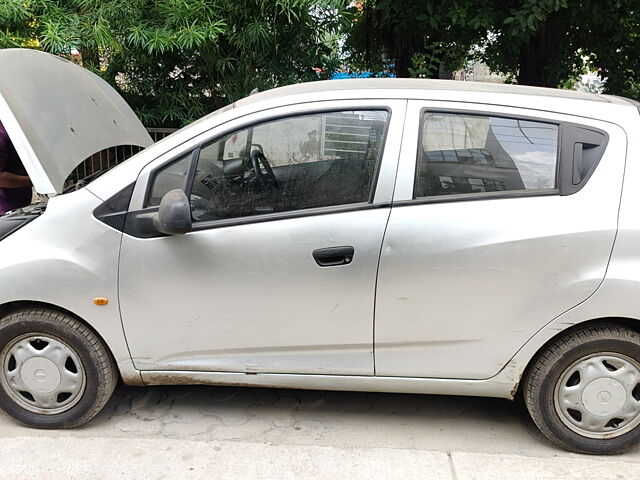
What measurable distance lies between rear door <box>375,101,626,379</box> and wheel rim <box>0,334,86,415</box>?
Answer: 1.58 meters

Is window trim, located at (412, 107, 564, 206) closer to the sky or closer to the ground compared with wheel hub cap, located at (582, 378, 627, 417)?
closer to the sky

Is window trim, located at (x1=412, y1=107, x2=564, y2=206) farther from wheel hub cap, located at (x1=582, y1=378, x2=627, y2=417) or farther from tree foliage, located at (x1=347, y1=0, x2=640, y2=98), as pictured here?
tree foliage, located at (x1=347, y1=0, x2=640, y2=98)

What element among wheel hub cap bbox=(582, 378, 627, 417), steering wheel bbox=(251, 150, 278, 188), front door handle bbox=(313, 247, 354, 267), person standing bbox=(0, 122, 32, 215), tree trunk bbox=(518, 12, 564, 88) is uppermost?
tree trunk bbox=(518, 12, 564, 88)

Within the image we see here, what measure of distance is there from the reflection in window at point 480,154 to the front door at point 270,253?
18 cm

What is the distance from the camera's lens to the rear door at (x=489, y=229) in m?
2.76

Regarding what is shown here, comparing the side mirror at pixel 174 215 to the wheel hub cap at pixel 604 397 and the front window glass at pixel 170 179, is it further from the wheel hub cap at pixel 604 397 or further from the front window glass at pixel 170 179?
the wheel hub cap at pixel 604 397

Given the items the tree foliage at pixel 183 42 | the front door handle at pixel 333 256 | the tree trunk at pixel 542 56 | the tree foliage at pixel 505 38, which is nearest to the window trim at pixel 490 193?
the front door handle at pixel 333 256

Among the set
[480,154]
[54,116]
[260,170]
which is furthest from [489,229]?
[54,116]

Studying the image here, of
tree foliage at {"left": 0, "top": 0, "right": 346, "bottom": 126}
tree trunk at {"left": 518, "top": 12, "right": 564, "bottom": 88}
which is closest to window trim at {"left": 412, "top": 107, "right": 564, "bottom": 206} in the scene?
tree foliage at {"left": 0, "top": 0, "right": 346, "bottom": 126}

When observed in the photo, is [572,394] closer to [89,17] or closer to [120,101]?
[120,101]

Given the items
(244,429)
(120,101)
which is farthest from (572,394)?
(120,101)

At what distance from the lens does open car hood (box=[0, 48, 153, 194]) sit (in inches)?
123

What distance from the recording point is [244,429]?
3.22 meters

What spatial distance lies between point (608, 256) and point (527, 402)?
0.83m
